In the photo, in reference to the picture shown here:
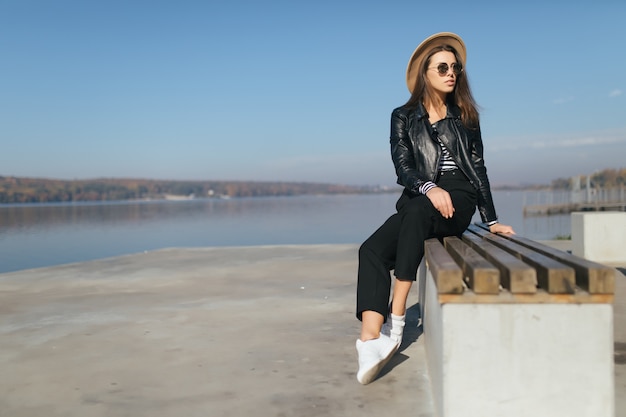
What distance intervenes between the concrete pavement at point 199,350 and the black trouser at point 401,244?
41 centimetres

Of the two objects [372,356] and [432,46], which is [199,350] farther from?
[432,46]

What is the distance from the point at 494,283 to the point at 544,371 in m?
0.33

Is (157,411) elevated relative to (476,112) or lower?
lower

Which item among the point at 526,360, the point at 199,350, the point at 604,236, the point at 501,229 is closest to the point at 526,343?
the point at 526,360

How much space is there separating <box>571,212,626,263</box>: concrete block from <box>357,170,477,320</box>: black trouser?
183 inches

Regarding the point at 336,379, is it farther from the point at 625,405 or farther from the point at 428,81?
the point at 428,81

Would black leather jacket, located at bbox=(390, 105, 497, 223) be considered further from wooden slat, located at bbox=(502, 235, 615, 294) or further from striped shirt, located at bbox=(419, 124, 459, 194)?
wooden slat, located at bbox=(502, 235, 615, 294)

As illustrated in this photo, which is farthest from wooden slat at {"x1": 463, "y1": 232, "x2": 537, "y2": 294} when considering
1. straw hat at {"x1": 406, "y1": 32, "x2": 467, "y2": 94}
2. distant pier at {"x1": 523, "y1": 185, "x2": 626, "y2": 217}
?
distant pier at {"x1": 523, "y1": 185, "x2": 626, "y2": 217}

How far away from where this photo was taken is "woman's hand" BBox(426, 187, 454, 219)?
9.50 feet

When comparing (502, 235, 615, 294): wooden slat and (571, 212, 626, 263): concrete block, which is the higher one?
(502, 235, 615, 294): wooden slat

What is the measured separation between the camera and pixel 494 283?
191 cm

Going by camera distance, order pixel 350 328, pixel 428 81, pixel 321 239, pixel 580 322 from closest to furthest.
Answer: pixel 580 322 < pixel 428 81 < pixel 350 328 < pixel 321 239

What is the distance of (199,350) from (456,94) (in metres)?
2.11

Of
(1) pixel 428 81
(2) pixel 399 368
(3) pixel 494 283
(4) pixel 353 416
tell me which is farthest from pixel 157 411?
(1) pixel 428 81
